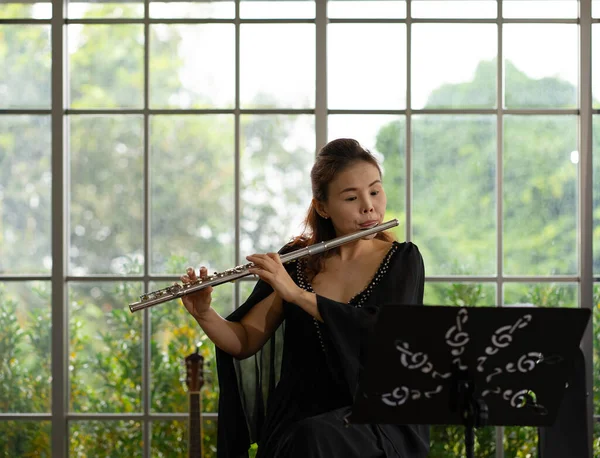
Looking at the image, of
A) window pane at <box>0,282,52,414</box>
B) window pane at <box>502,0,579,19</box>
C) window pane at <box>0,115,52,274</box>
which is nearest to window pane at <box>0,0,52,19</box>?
window pane at <box>0,115,52,274</box>

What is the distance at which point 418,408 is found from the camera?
2170 millimetres

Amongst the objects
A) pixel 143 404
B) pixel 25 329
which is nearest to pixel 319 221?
pixel 143 404

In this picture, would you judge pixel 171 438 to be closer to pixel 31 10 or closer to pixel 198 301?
pixel 198 301

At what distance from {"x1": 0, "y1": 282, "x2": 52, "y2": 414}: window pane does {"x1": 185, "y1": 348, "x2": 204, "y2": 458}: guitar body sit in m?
0.68

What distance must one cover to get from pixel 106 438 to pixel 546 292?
202cm

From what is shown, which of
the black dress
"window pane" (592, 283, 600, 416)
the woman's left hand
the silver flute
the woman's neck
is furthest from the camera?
"window pane" (592, 283, 600, 416)

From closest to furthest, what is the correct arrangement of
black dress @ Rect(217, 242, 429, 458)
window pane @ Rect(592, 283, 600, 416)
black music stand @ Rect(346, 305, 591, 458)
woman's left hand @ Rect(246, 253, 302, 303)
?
1. black music stand @ Rect(346, 305, 591, 458)
2. black dress @ Rect(217, 242, 429, 458)
3. woman's left hand @ Rect(246, 253, 302, 303)
4. window pane @ Rect(592, 283, 600, 416)

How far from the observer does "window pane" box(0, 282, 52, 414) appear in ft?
12.4

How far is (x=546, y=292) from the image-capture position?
12.3 feet

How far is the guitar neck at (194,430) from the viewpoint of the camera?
353cm

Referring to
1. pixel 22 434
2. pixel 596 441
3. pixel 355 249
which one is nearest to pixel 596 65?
pixel 355 249

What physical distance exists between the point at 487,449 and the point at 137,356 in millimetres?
1566

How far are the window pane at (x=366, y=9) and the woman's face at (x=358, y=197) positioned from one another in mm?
1166

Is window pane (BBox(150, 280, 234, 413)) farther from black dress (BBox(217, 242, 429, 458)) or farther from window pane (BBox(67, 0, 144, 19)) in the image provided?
window pane (BBox(67, 0, 144, 19))
